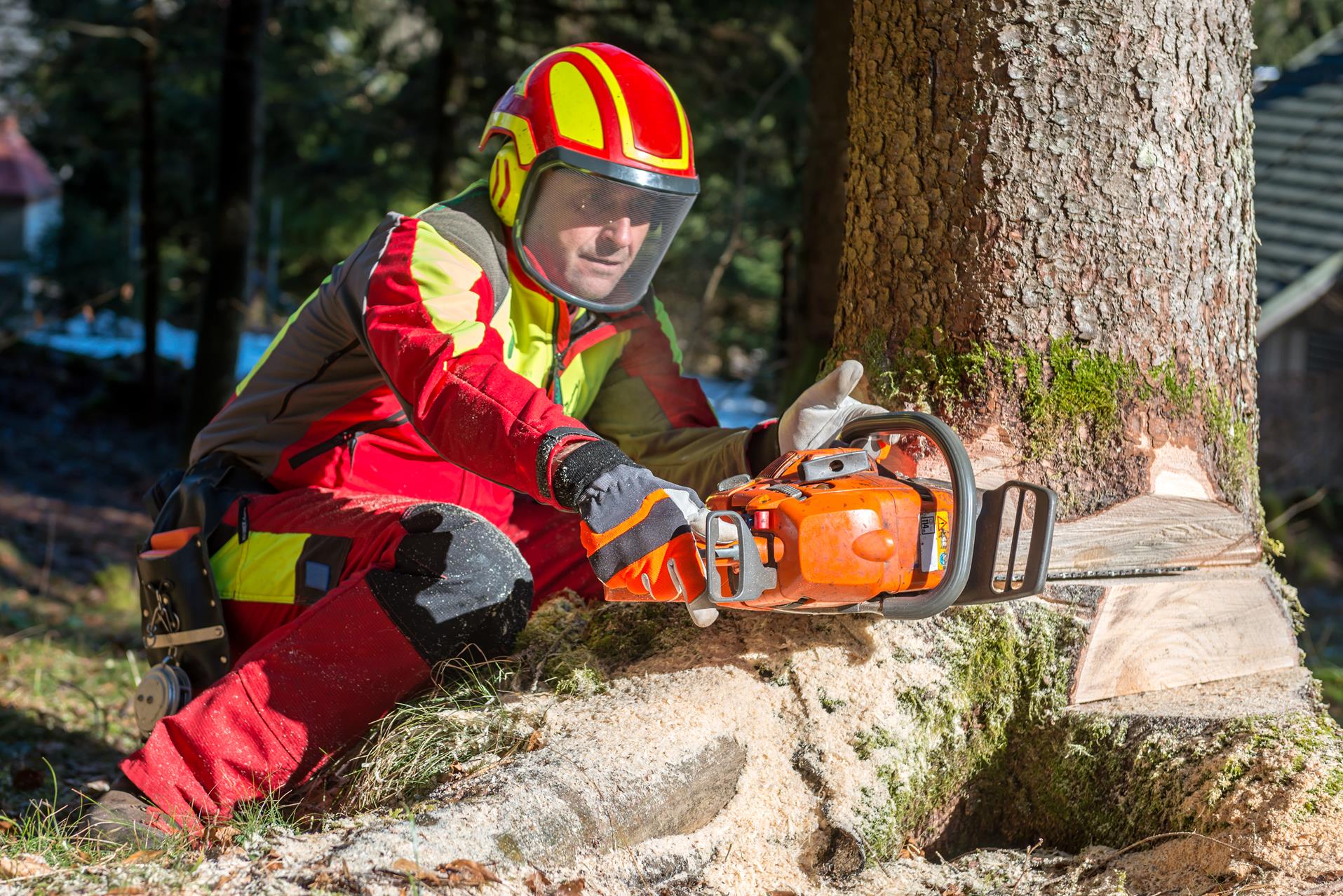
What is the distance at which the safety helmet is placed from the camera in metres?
2.72

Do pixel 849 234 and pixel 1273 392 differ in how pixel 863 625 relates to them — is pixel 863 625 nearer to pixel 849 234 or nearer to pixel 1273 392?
pixel 849 234

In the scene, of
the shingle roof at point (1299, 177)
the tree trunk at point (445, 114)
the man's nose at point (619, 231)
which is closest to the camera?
the man's nose at point (619, 231)

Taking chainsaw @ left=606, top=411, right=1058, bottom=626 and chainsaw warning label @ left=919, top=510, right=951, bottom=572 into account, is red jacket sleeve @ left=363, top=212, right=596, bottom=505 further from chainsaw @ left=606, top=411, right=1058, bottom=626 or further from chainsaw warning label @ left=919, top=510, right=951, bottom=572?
chainsaw warning label @ left=919, top=510, right=951, bottom=572

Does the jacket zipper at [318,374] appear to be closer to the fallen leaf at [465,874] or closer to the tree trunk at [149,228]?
the fallen leaf at [465,874]

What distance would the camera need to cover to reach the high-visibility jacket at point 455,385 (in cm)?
234

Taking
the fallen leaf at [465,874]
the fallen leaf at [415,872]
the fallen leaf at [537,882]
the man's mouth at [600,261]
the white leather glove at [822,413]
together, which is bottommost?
the fallen leaf at [537,882]

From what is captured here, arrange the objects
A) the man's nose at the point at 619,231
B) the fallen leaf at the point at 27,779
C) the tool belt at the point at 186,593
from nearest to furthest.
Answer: the man's nose at the point at 619,231 < the tool belt at the point at 186,593 < the fallen leaf at the point at 27,779

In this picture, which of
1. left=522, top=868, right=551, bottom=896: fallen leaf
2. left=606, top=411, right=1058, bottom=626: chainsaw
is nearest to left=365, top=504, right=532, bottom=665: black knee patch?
left=606, top=411, right=1058, bottom=626: chainsaw

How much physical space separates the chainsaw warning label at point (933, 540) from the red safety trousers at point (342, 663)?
1008 mm

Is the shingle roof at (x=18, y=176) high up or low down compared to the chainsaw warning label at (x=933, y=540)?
up

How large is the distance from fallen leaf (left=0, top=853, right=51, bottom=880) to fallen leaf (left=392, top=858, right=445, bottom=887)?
0.71 m

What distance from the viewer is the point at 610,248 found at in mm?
2889

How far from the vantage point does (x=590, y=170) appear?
269 centimetres

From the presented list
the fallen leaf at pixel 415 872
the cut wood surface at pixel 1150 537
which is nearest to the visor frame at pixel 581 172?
the cut wood surface at pixel 1150 537
